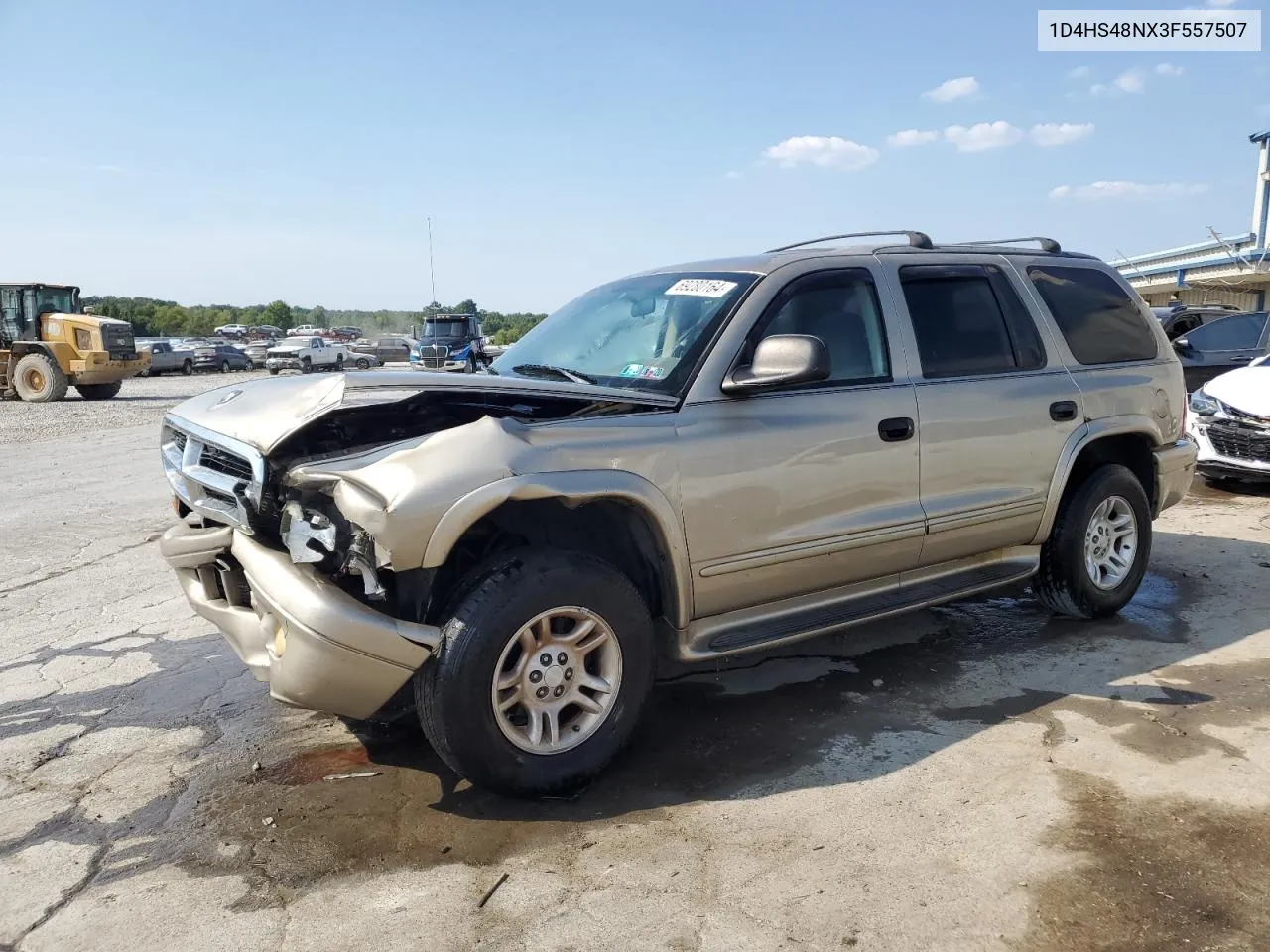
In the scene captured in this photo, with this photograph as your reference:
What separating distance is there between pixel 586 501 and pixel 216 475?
131 centimetres

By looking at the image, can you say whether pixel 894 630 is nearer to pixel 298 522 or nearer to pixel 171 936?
pixel 298 522

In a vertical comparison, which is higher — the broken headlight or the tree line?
the tree line

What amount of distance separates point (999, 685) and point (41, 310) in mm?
23953

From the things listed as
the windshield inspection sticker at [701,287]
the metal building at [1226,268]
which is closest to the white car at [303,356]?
the metal building at [1226,268]

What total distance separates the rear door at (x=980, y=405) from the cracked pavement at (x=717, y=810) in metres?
0.71

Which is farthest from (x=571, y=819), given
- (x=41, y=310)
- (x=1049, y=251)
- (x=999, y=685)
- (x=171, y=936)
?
(x=41, y=310)

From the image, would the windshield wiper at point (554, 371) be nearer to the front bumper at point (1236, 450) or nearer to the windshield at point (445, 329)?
the front bumper at point (1236, 450)

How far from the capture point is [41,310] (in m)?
22.0

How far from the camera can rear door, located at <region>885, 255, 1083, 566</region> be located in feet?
13.6

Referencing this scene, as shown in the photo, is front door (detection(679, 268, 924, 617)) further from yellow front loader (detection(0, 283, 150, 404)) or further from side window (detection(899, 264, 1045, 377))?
yellow front loader (detection(0, 283, 150, 404))

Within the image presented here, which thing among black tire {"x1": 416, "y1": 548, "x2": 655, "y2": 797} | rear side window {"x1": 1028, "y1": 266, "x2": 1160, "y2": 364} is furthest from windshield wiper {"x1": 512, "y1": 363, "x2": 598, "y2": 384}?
rear side window {"x1": 1028, "y1": 266, "x2": 1160, "y2": 364}

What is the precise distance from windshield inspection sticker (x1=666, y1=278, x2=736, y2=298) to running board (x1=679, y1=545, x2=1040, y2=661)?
1.28 m

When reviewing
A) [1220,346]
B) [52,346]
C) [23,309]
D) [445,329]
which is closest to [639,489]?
[1220,346]

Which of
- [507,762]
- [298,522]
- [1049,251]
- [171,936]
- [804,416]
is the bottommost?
[171,936]
